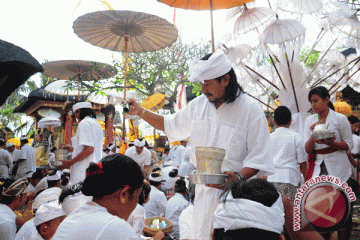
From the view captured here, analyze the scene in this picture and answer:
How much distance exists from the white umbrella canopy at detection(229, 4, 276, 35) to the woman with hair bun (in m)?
3.95

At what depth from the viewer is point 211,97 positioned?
7.29 feet

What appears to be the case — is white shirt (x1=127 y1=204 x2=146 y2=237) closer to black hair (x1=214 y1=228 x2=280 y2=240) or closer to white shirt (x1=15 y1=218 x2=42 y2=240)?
white shirt (x1=15 y1=218 x2=42 y2=240)

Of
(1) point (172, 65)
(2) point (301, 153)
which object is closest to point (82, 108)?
(2) point (301, 153)

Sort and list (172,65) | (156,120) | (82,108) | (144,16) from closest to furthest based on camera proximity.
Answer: (156,120)
(82,108)
(144,16)
(172,65)

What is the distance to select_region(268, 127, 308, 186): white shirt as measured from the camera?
3.49 m

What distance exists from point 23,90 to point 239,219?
28.3m

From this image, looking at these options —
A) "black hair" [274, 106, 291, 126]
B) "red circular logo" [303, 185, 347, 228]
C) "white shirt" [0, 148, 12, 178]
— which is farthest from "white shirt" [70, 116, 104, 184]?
A: "white shirt" [0, 148, 12, 178]

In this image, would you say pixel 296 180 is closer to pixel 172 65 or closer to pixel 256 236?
pixel 256 236

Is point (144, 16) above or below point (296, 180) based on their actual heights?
above

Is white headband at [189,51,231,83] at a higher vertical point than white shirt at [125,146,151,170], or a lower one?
higher

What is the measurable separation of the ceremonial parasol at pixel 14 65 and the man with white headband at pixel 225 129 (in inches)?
69.9

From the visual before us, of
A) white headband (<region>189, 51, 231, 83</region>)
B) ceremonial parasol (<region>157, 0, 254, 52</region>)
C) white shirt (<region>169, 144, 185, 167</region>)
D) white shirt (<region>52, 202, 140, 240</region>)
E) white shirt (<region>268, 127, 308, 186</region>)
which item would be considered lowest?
white shirt (<region>169, 144, 185, 167</region>)

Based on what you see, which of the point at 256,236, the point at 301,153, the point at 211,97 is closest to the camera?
the point at 256,236

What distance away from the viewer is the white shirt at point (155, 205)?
4902mm
